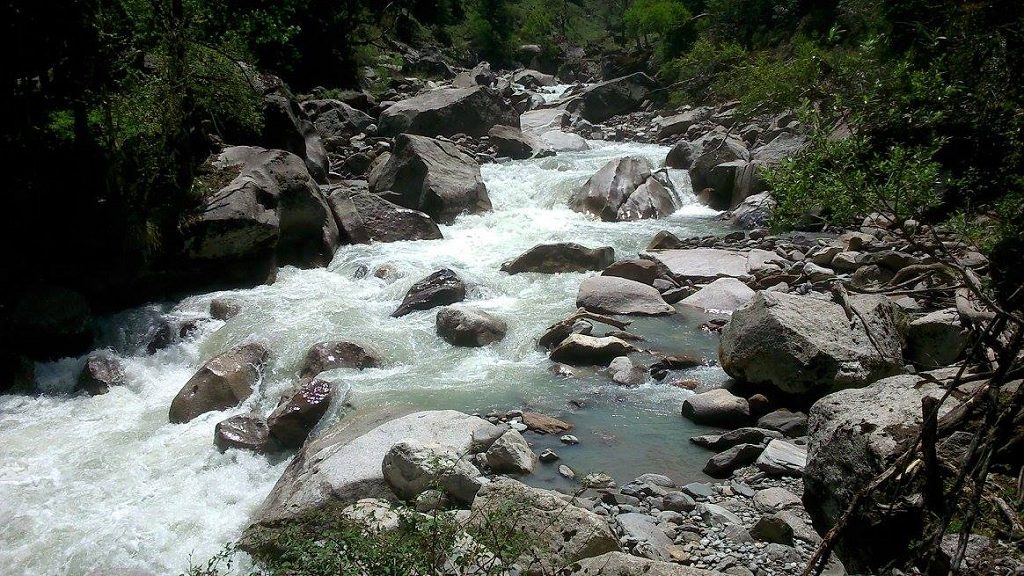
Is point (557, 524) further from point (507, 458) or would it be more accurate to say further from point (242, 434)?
point (242, 434)

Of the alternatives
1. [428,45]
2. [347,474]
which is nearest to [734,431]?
[347,474]

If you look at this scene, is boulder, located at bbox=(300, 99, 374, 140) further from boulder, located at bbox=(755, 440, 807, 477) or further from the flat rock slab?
boulder, located at bbox=(755, 440, 807, 477)

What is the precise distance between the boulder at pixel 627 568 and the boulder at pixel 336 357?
5.65 meters

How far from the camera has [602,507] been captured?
5.79 m

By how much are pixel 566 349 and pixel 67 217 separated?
301 inches

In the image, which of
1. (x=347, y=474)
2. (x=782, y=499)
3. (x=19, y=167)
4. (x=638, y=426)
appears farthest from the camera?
(x=19, y=167)

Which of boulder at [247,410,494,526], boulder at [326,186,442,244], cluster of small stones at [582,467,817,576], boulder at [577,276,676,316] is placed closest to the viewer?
cluster of small stones at [582,467,817,576]

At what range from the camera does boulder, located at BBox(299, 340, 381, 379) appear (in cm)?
915

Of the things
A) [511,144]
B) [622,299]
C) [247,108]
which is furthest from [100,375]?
[511,144]

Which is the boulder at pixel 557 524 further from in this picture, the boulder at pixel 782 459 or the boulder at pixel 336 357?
the boulder at pixel 336 357

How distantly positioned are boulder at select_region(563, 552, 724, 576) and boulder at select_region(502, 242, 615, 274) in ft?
29.2

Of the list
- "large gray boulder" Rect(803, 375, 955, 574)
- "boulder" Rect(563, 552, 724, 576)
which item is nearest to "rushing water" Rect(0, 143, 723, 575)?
"large gray boulder" Rect(803, 375, 955, 574)

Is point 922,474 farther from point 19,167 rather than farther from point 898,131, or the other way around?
point 19,167

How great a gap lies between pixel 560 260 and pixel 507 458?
6787 millimetres
